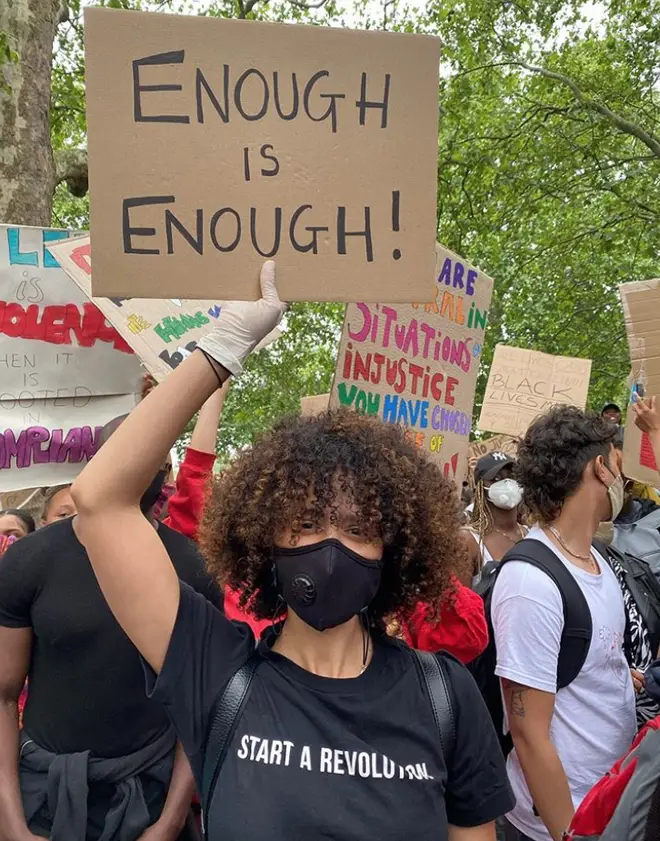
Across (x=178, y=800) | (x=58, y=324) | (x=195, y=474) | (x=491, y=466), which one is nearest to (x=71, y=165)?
(x=58, y=324)

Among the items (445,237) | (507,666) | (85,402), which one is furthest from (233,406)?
(507,666)

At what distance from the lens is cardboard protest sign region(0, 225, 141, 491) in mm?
3424

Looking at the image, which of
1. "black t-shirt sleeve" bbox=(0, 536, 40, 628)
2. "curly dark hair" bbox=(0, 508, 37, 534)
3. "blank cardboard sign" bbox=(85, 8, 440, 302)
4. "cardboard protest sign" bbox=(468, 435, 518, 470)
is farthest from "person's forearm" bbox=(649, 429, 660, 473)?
"cardboard protest sign" bbox=(468, 435, 518, 470)

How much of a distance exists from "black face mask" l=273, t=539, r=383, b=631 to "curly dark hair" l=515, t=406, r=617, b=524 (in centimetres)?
118

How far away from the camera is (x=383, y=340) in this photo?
3309 millimetres

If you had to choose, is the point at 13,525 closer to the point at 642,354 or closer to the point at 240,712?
the point at 240,712

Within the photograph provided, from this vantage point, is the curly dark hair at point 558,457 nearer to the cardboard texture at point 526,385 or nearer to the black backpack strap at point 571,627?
the black backpack strap at point 571,627

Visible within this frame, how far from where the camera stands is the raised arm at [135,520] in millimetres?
1499

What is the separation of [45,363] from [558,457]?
6.76 ft

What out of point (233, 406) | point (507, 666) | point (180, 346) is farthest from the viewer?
point (233, 406)

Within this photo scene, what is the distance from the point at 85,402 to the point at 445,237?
918 centimetres

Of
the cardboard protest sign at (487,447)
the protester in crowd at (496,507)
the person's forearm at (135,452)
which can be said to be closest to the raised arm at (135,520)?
the person's forearm at (135,452)

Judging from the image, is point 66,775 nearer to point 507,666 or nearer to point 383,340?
point 507,666

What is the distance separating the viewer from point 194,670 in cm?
150
